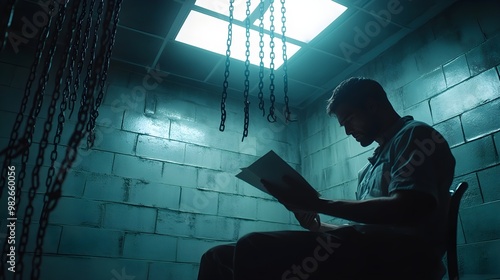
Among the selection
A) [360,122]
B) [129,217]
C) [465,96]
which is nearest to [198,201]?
[129,217]

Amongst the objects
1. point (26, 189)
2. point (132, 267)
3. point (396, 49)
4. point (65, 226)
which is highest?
point (396, 49)

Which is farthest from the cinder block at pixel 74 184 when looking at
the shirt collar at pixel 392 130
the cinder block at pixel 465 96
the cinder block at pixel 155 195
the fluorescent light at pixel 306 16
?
the cinder block at pixel 465 96

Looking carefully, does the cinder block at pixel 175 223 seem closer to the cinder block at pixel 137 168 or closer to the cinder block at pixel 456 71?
the cinder block at pixel 137 168

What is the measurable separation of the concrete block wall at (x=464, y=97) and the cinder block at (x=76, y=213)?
237 cm

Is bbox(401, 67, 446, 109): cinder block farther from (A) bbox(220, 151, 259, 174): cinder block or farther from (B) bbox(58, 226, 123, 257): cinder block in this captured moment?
(B) bbox(58, 226, 123, 257): cinder block

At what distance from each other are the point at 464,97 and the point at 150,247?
292 centimetres

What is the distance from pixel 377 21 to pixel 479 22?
789 mm

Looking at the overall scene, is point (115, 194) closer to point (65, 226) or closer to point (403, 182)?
point (65, 226)

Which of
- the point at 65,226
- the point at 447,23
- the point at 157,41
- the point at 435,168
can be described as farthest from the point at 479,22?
the point at 65,226

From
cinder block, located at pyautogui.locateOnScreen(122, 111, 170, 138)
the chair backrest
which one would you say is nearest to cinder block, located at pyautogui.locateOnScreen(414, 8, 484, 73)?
the chair backrest

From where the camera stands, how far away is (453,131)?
8.84 ft

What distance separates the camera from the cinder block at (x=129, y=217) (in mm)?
3213

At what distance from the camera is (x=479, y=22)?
268cm

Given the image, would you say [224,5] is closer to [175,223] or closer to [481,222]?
[175,223]
